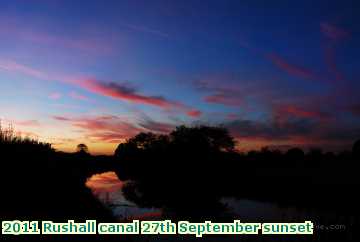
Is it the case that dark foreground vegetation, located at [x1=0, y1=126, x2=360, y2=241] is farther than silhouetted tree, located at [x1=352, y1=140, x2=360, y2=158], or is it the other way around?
silhouetted tree, located at [x1=352, y1=140, x2=360, y2=158]

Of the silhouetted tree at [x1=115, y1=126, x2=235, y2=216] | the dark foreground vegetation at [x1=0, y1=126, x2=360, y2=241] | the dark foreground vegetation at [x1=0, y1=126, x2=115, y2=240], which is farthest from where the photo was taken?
the silhouetted tree at [x1=115, y1=126, x2=235, y2=216]

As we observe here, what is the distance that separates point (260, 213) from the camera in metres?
26.5

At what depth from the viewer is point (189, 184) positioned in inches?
1961

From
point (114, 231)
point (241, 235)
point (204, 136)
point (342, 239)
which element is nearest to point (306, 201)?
point (241, 235)

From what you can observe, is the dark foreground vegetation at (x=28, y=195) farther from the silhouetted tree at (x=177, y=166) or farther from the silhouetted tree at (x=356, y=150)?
the silhouetted tree at (x=356, y=150)

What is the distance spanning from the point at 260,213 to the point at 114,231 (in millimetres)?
15134

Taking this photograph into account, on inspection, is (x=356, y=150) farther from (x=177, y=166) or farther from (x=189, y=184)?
(x=189, y=184)

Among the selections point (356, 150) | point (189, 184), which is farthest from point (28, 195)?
point (356, 150)

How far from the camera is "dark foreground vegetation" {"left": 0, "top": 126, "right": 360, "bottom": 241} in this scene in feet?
49.4

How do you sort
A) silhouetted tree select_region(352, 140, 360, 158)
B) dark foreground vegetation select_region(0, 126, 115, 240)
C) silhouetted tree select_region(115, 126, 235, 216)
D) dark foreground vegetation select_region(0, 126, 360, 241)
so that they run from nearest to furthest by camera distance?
dark foreground vegetation select_region(0, 126, 115, 240) → dark foreground vegetation select_region(0, 126, 360, 241) → silhouetted tree select_region(115, 126, 235, 216) → silhouetted tree select_region(352, 140, 360, 158)

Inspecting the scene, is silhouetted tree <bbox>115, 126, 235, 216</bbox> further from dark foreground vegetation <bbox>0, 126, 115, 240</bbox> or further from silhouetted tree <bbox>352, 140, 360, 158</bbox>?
silhouetted tree <bbox>352, 140, 360, 158</bbox>

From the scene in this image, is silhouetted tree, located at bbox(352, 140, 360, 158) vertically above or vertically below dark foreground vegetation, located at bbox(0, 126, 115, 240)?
above

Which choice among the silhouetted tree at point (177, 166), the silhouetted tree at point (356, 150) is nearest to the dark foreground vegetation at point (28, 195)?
the silhouetted tree at point (177, 166)

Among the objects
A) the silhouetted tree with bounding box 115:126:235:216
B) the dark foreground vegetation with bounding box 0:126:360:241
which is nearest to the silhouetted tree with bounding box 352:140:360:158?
the dark foreground vegetation with bounding box 0:126:360:241
